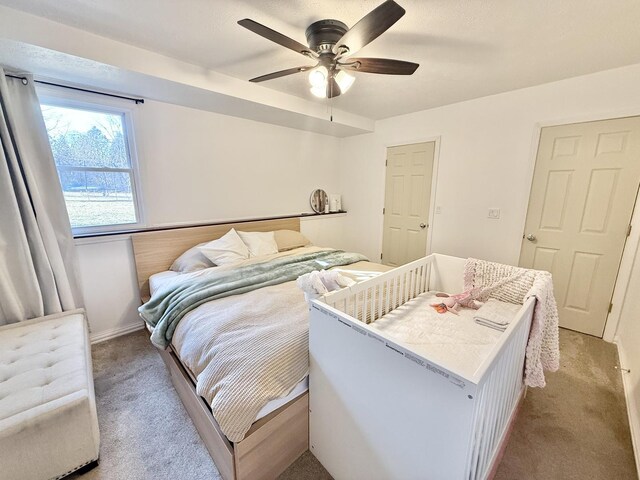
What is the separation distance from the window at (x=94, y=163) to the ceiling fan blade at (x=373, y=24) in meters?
2.21

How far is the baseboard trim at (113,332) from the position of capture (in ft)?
7.82

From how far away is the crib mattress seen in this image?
4.32ft

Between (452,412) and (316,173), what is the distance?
3679mm

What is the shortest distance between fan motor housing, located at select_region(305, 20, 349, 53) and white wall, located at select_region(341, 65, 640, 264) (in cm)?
212

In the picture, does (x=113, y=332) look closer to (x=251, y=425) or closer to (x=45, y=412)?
(x=45, y=412)

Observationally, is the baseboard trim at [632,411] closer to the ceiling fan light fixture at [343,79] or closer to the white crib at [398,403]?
the white crib at [398,403]

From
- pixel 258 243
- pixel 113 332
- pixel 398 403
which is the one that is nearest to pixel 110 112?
pixel 258 243

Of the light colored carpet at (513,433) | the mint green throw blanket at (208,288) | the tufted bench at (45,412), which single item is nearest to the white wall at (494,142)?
the light colored carpet at (513,433)

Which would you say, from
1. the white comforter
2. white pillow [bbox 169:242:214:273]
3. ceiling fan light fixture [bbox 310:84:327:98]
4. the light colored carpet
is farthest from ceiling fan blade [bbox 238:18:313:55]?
the light colored carpet

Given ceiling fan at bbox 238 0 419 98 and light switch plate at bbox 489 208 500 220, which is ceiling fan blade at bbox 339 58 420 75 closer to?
ceiling fan at bbox 238 0 419 98

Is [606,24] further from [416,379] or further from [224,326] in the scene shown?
[224,326]

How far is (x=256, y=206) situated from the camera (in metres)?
3.41

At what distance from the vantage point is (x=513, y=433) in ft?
4.95

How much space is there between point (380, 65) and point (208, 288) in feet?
6.23
